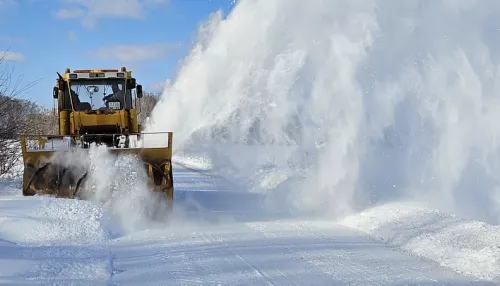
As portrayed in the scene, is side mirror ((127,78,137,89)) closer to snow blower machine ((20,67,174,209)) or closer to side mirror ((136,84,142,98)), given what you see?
snow blower machine ((20,67,174,209))

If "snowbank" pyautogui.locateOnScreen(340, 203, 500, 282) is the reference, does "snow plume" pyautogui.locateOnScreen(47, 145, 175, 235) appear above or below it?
above

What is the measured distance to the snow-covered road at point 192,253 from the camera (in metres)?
5.77

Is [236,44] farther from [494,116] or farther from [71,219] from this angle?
[71,219]

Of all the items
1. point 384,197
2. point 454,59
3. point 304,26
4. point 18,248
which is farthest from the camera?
point 304,26

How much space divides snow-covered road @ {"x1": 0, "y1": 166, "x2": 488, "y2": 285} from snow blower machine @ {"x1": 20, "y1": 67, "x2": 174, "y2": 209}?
791mm

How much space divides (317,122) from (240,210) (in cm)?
313

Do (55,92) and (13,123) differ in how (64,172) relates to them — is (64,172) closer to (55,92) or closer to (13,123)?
(55,92)

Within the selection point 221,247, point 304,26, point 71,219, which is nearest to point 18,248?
point 71,219

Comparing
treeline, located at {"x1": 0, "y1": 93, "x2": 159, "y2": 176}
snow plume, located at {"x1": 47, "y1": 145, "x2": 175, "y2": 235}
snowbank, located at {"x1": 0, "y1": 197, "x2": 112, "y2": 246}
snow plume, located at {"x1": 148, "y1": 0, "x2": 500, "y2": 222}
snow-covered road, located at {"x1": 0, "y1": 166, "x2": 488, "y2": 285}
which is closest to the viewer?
snow-covered road, located at {"x1": 0, "y1": 166, "x2": 488, "y2": 285}

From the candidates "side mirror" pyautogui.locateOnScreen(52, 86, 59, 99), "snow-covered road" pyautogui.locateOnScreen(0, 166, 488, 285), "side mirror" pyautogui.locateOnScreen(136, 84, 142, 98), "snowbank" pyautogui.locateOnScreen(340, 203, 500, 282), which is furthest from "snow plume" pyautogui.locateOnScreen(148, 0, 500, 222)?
"side mirror" pyautogui.locateOnScreen(52, 86, 59, 99)

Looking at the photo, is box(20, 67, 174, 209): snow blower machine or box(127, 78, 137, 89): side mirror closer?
box(20, 67, 174, 209): snow blower machine

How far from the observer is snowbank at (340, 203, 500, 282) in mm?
6371

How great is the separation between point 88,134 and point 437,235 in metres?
7.05

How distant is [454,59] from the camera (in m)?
12.3
